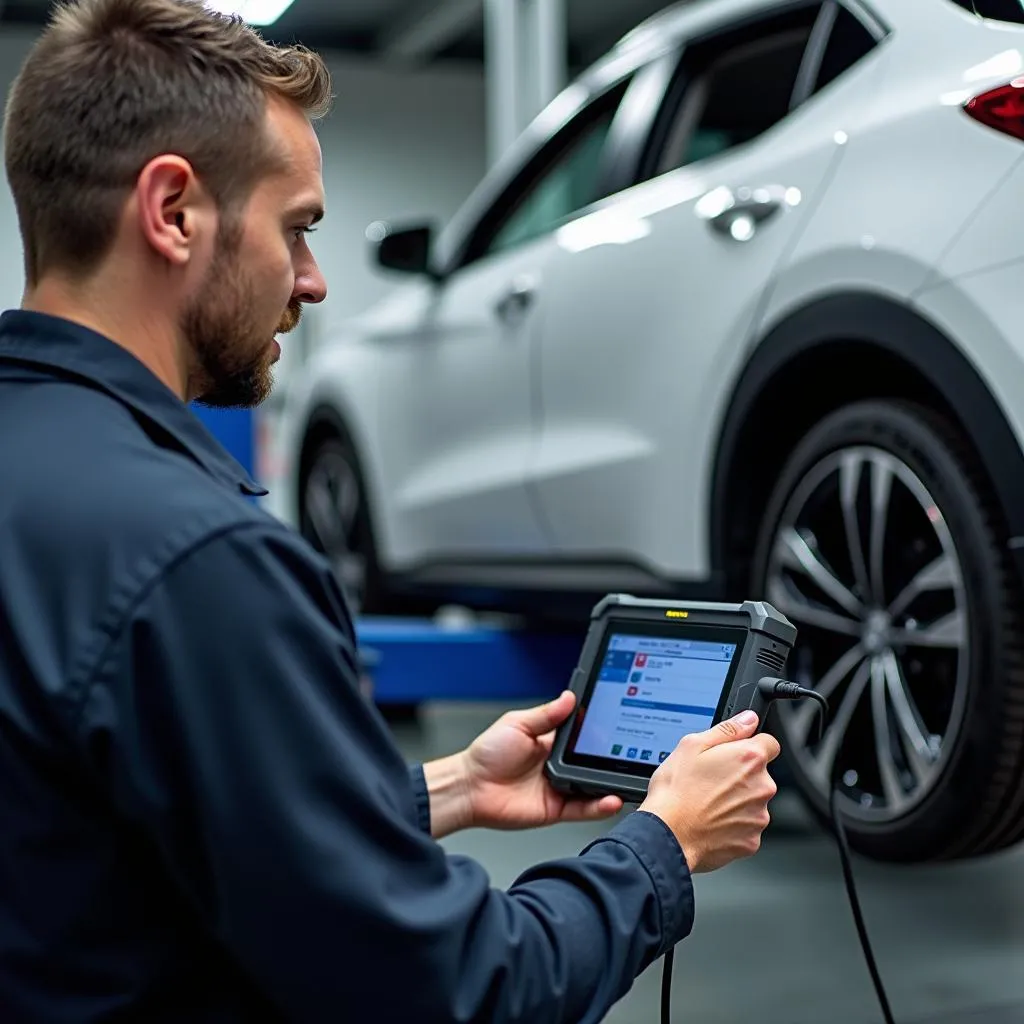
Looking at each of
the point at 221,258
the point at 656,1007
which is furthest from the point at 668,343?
the point at 221,258

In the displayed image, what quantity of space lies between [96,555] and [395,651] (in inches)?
90.1

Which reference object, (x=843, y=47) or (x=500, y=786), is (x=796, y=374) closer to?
(x=843, y=47)

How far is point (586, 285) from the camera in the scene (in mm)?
2502

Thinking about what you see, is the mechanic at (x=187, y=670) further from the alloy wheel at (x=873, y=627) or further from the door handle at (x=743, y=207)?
the door handle at (x=743, y=207)

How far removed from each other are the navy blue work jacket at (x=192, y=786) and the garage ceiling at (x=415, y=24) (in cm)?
769

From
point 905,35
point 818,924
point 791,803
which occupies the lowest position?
point 791,803

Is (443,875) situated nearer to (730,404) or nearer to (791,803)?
(730,404)

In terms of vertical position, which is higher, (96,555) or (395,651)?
(96,555)

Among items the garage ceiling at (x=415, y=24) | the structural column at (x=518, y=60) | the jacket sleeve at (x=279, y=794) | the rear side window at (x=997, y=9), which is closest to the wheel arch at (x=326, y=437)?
the structural column at (x=518, y=60)

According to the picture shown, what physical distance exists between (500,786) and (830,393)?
0.96m

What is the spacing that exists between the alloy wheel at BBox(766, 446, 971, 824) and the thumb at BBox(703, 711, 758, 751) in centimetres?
66

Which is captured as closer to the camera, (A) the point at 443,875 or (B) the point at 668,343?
(A) the point at 443,875

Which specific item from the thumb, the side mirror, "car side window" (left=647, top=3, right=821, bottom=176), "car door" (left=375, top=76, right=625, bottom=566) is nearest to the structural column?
"car door" (left=375, top=76, right=625, bottom=566)

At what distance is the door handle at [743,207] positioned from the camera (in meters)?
2.04
